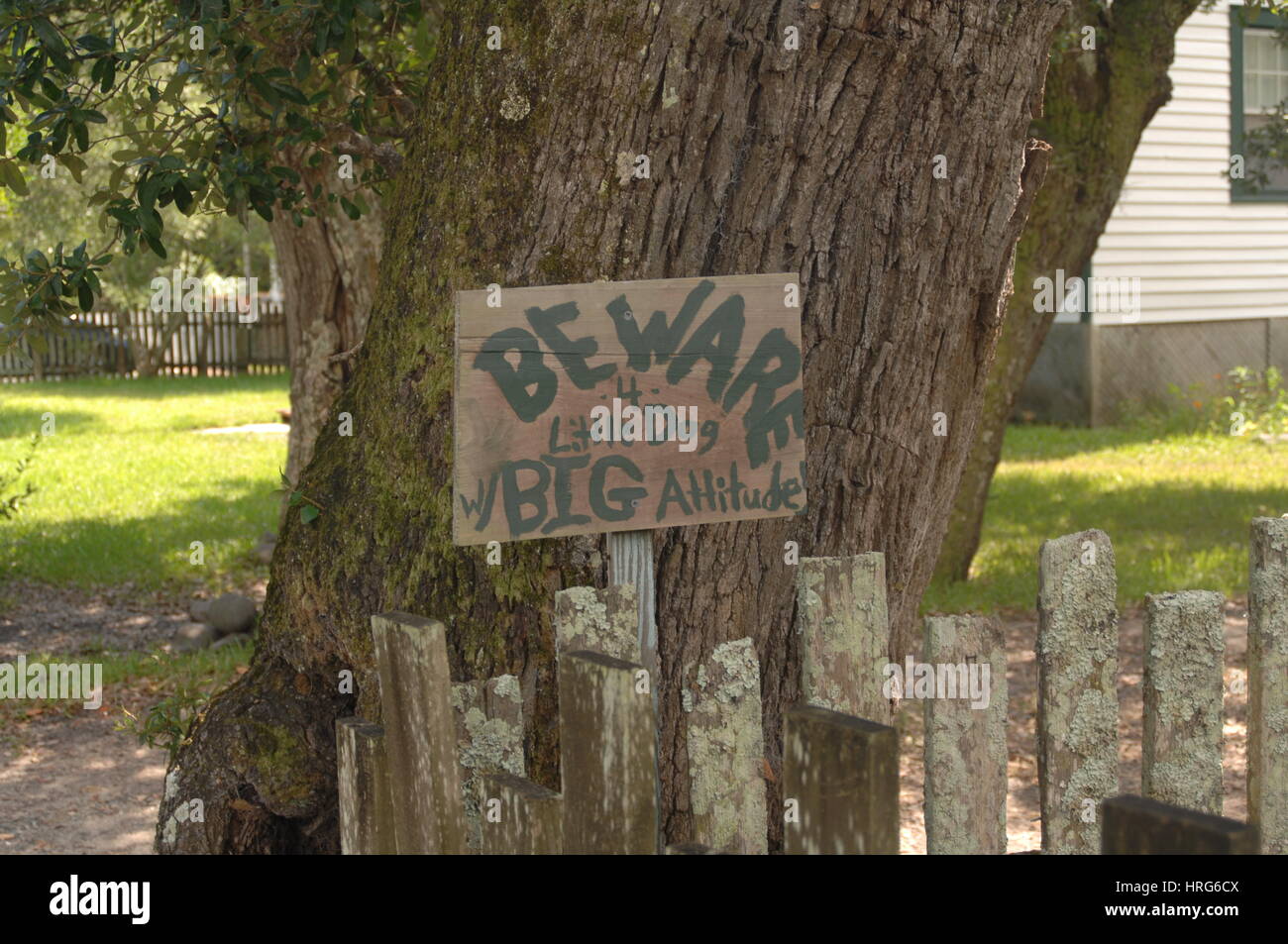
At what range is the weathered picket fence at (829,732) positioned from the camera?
2092mm

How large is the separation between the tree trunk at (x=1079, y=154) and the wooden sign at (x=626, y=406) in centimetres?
587

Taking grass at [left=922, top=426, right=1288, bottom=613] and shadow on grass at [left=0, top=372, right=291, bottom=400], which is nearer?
grass at [left=922, top=426, right=1288, bottom=613]

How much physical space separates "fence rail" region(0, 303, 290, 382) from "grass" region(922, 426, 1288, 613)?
1817 centimetres

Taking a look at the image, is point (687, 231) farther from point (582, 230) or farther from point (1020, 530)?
point (1020, 530)

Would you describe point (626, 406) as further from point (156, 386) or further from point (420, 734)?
point (156, 386)

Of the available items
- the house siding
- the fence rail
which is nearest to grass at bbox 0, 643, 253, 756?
the house siding

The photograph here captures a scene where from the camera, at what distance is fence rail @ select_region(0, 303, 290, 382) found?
27.5m

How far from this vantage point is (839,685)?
8.12ft

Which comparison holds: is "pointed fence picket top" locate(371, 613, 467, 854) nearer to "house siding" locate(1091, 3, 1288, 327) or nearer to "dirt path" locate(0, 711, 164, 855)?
"dirt path" locate(0, 711, 164, 855)

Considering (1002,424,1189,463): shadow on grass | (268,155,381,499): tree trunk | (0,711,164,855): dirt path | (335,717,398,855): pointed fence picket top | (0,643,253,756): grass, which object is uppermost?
(268,155,381,499): tree trunk

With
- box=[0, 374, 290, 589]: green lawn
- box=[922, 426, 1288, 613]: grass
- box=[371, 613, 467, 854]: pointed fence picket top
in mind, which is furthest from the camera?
box=[0, 374, 290, 589]: green lawn

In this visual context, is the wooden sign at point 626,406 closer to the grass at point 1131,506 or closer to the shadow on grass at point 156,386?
the grass at point 1131,506

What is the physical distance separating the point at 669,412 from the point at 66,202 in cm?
2119

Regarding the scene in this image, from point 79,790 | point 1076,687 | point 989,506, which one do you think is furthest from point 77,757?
point 989,506
